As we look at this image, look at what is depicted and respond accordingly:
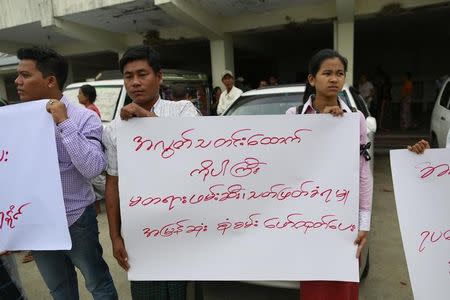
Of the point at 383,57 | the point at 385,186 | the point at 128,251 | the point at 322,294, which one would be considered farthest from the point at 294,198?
the point at 383,57

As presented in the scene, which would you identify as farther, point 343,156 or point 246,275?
point 246,275

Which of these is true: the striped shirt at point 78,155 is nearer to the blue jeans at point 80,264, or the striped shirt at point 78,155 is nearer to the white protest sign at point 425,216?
the blue jeans at point 80,264

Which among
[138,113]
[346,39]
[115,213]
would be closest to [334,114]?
[138,113]

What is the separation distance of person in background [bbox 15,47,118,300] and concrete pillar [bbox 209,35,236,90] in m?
8.63

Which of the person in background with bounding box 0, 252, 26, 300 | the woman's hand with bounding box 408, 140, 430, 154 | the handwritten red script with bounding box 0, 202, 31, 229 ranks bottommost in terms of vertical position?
the person in background with bounding box 0, 252, 26, 300

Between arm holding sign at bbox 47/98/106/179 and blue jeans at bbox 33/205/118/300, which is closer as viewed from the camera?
arm holding sign at bbox 47/98/106/179

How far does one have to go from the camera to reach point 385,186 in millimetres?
5168

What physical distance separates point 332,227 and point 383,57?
1567 centimetres

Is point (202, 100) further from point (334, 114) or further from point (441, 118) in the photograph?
point (334, 114)

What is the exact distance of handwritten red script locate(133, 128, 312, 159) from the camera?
155 centimetres

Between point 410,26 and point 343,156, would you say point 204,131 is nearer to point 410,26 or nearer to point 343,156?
point 343,156

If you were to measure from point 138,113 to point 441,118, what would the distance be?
17.7 ft

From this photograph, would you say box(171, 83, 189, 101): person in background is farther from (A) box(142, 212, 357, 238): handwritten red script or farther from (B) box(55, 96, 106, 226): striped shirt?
(A) box(142, 212, 357, 238): handwritten red script

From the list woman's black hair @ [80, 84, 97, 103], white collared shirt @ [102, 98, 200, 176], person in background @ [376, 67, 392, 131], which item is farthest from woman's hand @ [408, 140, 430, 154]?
person in background @ [376, 67, 392, 131]
